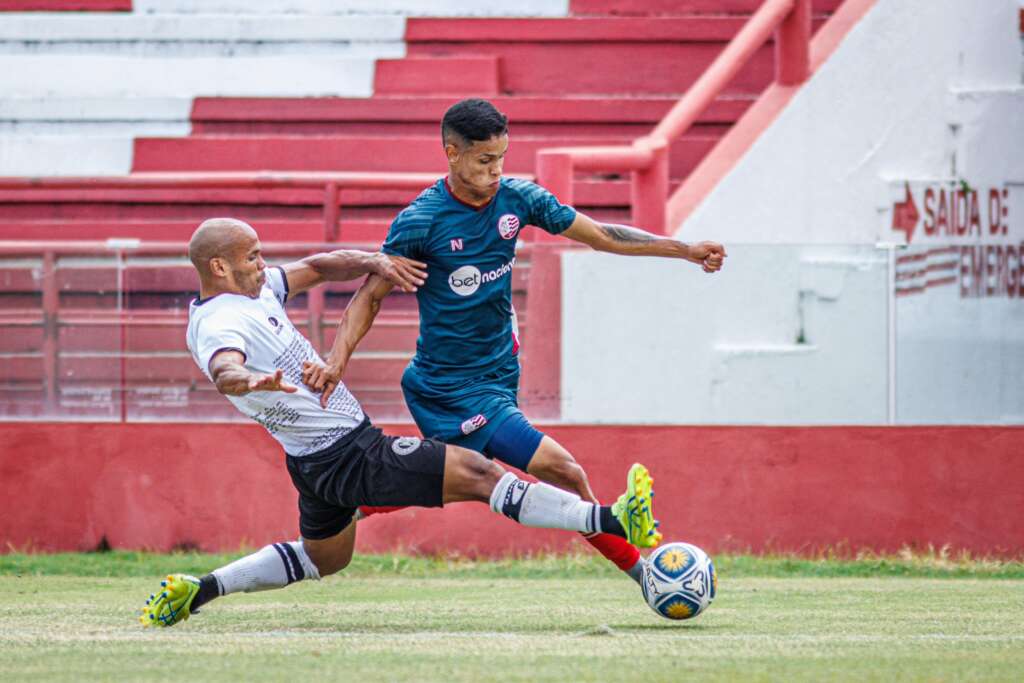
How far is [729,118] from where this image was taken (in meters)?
13.6

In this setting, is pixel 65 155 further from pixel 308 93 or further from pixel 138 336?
pixel 138 336

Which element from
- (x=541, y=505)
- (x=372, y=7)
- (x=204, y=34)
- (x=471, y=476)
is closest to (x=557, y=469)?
(x=541, y=505)

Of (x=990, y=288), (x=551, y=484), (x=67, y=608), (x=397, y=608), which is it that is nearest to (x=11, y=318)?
(x=67, y=608)

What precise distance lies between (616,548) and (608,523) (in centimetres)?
45

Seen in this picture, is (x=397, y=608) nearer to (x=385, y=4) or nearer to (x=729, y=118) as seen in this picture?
(x=729, y=118)

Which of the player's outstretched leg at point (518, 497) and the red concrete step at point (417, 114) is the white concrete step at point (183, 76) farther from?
the player's outstretched leg at point (518, 497)

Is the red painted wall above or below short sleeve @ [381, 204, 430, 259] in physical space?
below

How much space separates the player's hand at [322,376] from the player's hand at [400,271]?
44cm

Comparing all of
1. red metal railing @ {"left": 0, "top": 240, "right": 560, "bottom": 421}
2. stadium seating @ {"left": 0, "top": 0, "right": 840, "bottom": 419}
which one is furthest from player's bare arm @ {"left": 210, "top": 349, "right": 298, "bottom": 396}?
stadium seating @ {"left": 0, "top": 0, "right": 840, "bottom": 419}

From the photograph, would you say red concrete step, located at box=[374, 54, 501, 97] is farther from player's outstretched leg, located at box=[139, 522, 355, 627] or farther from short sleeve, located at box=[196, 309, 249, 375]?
short sleeve, located at box=[196, 309, 249, 375]

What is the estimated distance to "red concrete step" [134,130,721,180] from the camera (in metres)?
13.3

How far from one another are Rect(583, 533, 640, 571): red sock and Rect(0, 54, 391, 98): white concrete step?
7.99 m

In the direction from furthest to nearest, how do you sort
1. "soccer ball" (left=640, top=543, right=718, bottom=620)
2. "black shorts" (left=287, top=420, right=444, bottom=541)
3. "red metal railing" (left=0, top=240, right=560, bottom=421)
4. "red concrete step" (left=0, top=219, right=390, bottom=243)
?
"red concrete step" (left=0, top=219, right=390, bottom=243), "red metal railing" (left=0, top=240, right=560, bottom=421), "soccer ball" (left=640, top=543, right=718, bottom=620), "black shorts" (left=287, top=420, right=444, bottom=541)

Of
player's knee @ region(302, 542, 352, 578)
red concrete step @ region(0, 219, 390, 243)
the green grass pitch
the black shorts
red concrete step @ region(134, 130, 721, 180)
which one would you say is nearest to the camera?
the green grass pitch
